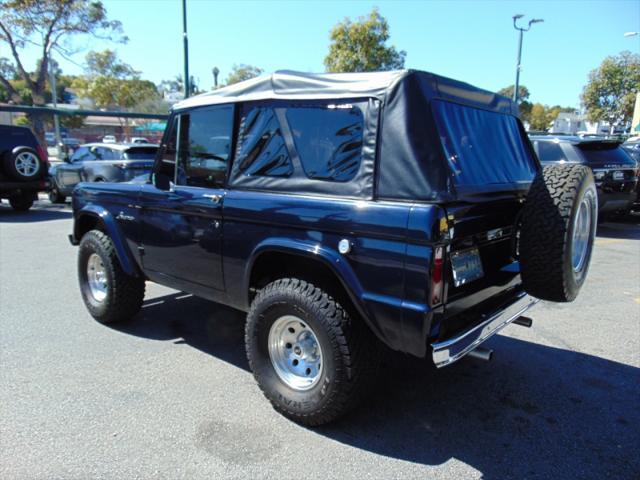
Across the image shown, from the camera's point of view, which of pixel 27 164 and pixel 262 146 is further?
pixel 27 164

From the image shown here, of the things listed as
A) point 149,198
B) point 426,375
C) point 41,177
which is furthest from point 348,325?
point 41,177

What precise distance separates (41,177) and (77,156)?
4.08ft

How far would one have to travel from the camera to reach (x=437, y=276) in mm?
2361

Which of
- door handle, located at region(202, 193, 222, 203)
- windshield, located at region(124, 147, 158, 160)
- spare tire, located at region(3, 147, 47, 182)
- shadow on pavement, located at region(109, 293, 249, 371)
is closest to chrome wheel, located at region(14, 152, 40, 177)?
spare tire, located at region(3, 147, 47, 182)

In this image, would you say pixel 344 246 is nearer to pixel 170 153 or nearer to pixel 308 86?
pixel 308 86

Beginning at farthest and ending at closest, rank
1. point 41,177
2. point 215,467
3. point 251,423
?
point 41,177
point 251,423
point 215,467

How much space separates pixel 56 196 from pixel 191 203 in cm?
1216

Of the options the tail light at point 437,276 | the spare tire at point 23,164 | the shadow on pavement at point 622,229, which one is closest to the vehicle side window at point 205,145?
the tail light at point 437,276

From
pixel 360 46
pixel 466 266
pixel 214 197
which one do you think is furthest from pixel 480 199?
pixel 360 46

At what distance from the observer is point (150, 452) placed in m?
2.63

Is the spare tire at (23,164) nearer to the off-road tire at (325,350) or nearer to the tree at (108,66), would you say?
the off-road tire at (325,350)

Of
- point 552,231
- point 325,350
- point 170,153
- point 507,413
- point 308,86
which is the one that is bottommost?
point 507,413

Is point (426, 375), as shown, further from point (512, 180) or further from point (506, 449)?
point (512, 180)

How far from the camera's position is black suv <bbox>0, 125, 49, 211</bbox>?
1101 centimetres
